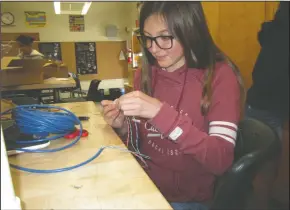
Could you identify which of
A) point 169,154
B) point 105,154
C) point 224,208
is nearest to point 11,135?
point 105,154

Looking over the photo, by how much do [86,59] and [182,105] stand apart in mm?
318

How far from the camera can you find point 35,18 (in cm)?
55

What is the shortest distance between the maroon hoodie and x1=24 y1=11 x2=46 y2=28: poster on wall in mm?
306

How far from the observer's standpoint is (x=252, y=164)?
36cm

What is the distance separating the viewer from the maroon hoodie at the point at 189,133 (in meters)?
0.48

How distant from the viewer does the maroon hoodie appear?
485 mm

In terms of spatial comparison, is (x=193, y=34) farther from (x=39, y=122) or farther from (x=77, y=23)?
(x=39, y=122)

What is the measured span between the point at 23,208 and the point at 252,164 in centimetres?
33

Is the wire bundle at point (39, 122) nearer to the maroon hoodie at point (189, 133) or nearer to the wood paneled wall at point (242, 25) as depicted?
the maroon hoodie at point (189, 133)

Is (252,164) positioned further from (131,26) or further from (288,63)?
(131,26)

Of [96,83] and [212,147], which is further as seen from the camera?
[96,83]

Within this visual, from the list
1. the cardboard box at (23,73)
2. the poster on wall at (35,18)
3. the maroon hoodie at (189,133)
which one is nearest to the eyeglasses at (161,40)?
the maroon hoodie at (189,133)

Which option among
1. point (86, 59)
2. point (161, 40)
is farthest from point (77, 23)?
point (161, 40)

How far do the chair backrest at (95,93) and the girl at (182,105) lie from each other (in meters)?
0.13
